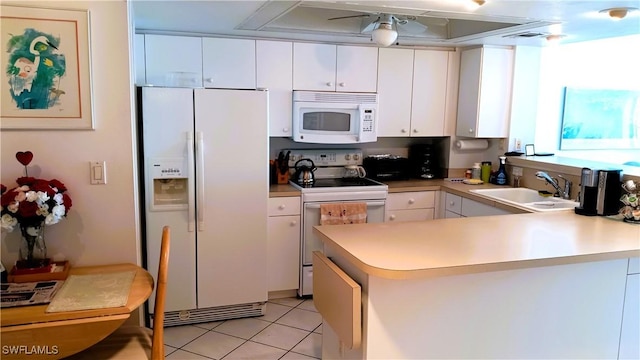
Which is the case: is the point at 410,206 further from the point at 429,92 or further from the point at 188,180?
the point at 188,180

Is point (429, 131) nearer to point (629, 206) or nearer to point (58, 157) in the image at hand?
point (629, 206)

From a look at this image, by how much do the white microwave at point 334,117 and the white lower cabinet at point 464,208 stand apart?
2.74 feet

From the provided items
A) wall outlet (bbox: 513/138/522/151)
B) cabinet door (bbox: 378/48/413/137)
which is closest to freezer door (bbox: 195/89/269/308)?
cabinet door (bbox: 378/48/413/137)

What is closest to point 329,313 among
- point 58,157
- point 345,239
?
point 345,239

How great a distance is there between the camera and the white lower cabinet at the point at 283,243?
3658 millimetres

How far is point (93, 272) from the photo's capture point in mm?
2209

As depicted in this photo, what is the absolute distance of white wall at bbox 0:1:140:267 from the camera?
2184mm

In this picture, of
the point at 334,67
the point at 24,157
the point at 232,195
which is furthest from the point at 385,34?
the point at 24,157

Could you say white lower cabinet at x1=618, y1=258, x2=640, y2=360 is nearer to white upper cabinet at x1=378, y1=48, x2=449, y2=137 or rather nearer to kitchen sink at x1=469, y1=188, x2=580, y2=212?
kitchen sink at x1=469, y1=188, x2=580, y2=212

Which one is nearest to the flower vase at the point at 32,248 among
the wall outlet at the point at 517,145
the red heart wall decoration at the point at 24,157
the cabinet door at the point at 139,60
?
the red heart wall decoration at the point at 24,157

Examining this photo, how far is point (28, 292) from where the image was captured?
1.94m

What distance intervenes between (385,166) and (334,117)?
721 mm

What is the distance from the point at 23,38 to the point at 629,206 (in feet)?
10.7

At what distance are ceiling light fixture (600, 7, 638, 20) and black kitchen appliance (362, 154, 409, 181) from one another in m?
2.05
